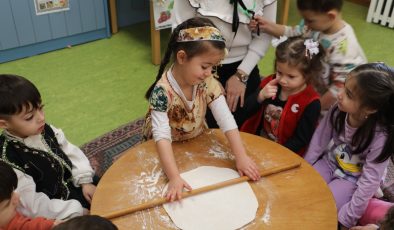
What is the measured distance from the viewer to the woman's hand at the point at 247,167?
1174 mm

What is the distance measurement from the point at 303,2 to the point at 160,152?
2.97 feet

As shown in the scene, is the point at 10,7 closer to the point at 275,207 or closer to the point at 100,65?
the point at 100,65

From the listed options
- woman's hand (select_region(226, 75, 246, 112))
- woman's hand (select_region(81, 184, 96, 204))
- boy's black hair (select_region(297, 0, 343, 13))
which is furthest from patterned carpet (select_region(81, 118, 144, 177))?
boy's black hair (select_region(297, 0, 343, 13))

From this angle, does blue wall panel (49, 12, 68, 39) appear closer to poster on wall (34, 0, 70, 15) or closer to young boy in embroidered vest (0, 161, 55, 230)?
poster on wall (34, 0, 70, 15)

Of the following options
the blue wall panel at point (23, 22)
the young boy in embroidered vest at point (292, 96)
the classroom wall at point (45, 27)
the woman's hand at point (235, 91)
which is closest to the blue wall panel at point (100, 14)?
the classroom wall at point (45, 27)

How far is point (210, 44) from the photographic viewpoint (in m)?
1.23

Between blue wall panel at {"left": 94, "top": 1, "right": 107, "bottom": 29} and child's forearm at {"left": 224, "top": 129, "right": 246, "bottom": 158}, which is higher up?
child's forearm at {"left": 224, "top": 129, "right": 246, "bottom": 158}

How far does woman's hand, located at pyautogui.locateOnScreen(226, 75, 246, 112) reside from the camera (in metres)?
1.70

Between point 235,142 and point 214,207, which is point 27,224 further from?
point 235,142

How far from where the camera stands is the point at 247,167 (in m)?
1.19

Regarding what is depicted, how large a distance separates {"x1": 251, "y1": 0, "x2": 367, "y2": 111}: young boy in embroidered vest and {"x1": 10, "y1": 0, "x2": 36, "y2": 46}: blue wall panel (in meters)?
2.03

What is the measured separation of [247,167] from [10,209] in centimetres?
69

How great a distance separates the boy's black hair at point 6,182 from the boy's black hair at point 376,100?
3.75 ft

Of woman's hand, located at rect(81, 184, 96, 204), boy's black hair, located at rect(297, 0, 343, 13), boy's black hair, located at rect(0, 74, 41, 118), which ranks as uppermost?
boy's black hair, located at rect(297, 0, 343, 13)
